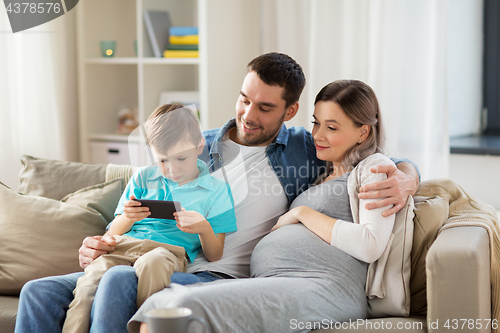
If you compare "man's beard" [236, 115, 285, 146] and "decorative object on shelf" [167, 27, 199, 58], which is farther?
"decorative object on shelf" [167, 27, 199, 58]

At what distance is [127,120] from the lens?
10.0 feet

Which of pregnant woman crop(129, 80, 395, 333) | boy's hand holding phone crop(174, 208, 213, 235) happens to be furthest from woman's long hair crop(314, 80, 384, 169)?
boy's hand holding phone crop(174, 208, 213, 235)

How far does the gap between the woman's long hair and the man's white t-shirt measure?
274 mm

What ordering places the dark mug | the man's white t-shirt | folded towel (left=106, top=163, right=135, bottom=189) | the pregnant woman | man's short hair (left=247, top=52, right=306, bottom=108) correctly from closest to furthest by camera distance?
the dark mug
the pregnant woman
the man's white t-shirt
man's short hair (left=247, top=52, right=306, bottom=108)
folded towel (left=106, top=163, right=135, bottom=189)

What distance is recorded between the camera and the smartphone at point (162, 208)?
1.32 meters

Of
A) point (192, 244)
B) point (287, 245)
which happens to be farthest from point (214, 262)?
point (287, 245)

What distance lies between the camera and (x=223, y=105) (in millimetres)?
2777

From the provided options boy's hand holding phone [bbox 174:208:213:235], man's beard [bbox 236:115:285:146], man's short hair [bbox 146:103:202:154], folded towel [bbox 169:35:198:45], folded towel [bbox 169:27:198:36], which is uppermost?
folded towel [bbox 169:27:198:36]

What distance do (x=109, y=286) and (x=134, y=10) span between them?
7.82ft

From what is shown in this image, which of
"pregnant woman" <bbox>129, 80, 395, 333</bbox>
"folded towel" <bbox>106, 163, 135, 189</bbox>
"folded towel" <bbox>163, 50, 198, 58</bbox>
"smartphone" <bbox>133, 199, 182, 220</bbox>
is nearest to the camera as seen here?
"pregnant woman" <bbox>129, 80, 395, 333</bbox>

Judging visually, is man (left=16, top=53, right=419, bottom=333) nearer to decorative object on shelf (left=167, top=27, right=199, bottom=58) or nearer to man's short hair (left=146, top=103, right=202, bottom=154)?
man's short hair (left=146, top=103, right=202, bottom=154)

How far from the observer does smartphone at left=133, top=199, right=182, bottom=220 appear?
4.32 ft

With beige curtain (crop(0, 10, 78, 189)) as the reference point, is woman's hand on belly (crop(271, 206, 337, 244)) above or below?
below

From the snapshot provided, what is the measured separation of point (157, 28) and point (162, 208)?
1.80 m
